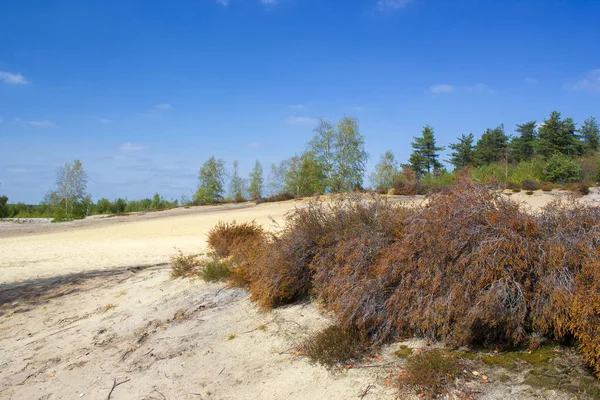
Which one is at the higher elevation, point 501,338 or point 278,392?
point 501,338

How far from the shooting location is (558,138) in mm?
46406

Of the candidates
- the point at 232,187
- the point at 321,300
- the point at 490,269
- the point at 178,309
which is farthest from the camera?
the point at 232,187

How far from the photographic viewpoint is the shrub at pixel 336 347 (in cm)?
481

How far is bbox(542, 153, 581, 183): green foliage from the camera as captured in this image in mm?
29273

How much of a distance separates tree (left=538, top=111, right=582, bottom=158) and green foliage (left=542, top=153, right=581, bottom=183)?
54.6 feet

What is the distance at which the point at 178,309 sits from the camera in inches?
320

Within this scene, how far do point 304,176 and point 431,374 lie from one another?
37072 mm

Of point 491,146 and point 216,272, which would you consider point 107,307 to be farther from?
point 491,146

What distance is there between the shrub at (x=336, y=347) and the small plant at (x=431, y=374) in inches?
30.0

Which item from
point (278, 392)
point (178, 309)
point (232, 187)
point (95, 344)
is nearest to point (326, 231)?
point (278, 392)

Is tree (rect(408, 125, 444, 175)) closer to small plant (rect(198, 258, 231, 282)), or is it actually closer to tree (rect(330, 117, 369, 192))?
tree (rect(330, 117, 369, 192))

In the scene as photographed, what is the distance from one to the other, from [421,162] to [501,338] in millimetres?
55150

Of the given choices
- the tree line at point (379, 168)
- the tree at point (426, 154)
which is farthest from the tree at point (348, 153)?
the tree at point (426, 154)

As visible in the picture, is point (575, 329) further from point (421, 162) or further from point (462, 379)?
point (421, 162)
